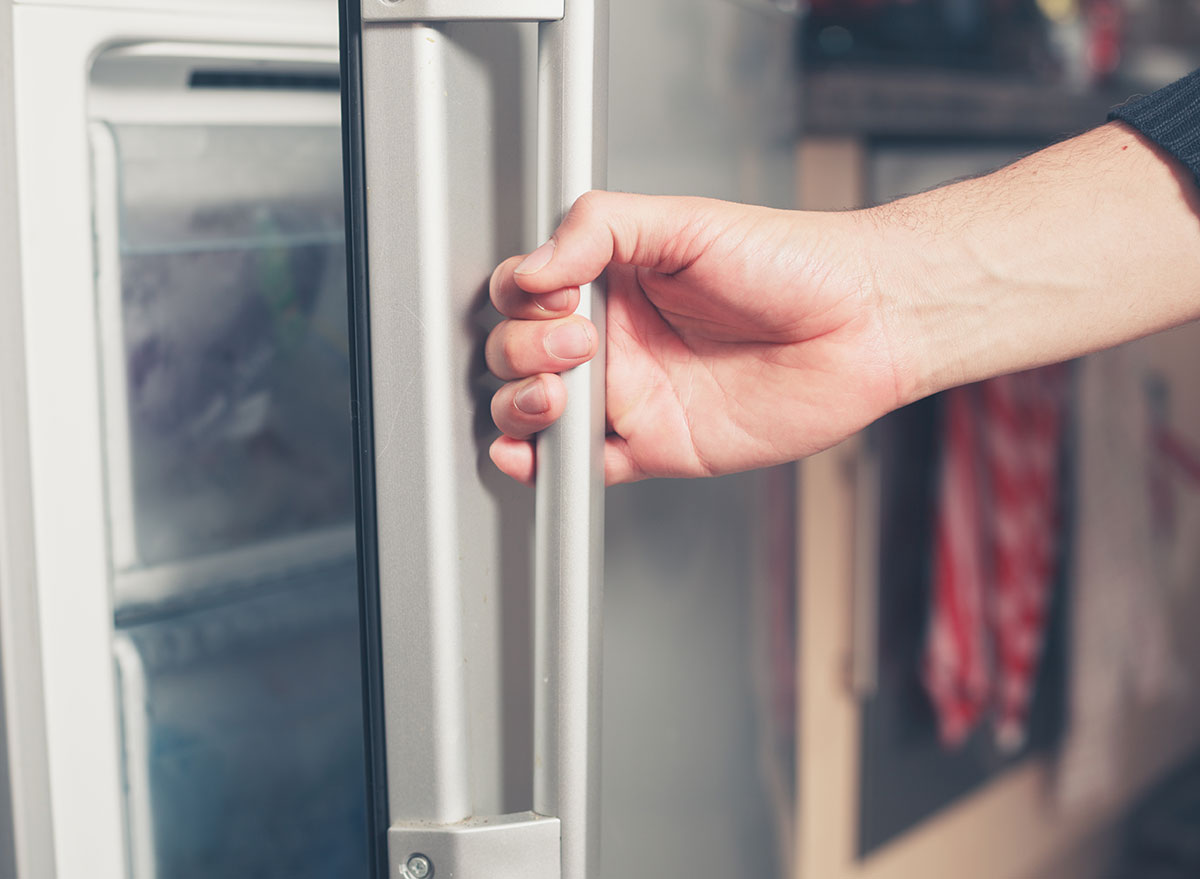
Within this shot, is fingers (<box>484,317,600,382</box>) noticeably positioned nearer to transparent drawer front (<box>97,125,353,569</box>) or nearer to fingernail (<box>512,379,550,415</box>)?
fingernail (<box>512,379,550,415</box>)

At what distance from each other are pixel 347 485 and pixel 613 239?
46 centimetres

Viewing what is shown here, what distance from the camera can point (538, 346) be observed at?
46 centimetres

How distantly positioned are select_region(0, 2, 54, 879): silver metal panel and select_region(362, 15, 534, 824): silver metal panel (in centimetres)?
21

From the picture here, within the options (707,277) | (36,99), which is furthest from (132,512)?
(707,277)

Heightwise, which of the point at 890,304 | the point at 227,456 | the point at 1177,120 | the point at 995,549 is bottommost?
the point at 995,549

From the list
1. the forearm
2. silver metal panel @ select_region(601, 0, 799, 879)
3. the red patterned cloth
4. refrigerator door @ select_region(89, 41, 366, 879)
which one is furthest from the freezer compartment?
the red patterned cloth

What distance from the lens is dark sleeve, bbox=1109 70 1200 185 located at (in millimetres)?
635

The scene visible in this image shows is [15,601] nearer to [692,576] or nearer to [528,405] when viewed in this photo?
[528,405]

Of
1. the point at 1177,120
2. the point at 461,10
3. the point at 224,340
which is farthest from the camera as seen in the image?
the point at 224,340

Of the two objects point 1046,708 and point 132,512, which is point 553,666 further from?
point 1046,708

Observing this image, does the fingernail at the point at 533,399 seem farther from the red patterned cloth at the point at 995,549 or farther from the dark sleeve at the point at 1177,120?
the red patterned cloth at the point at 995,549

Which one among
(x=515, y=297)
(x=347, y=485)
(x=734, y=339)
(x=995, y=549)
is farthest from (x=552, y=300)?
(x=995, y=549)

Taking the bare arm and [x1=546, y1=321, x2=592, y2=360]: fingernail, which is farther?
the bare arm

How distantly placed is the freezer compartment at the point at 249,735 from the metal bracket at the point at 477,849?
26 cm
